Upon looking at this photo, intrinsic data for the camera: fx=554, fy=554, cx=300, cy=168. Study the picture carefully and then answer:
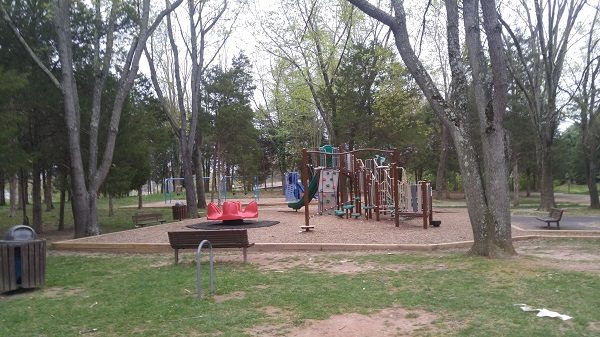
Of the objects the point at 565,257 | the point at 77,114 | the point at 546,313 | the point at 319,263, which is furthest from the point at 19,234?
the point at 565,257

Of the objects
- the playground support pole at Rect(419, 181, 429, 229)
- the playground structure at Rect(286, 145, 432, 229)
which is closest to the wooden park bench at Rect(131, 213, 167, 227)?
the playground structure at Rect(286, 145, 432, 229)

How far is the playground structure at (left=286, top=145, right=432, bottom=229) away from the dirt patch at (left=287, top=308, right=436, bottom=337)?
29.7 feet

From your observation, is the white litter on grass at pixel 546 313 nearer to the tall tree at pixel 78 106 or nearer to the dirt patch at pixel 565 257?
the dirt patch at pixel 565 257

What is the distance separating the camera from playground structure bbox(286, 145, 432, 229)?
52.3 feet

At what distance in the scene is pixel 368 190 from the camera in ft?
63.3

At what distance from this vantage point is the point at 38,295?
26.3 ft

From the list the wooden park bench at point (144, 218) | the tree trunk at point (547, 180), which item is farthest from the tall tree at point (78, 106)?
the tree trunk at point (547, 180)

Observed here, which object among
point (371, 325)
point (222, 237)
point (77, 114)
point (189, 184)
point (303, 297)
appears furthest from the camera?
point (189, 184)

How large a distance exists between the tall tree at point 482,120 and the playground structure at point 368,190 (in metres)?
5.45

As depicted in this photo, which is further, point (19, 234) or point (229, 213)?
point (229, 213)

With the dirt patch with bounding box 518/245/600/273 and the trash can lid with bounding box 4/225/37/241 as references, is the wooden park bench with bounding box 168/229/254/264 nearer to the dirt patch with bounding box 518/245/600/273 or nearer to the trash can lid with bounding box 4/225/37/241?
the trash can lid with bounding box 4/225/37/241

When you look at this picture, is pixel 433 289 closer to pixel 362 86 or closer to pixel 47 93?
pixel 47 93

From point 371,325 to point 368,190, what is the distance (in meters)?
13.6

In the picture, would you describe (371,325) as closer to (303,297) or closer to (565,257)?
(303,297)
